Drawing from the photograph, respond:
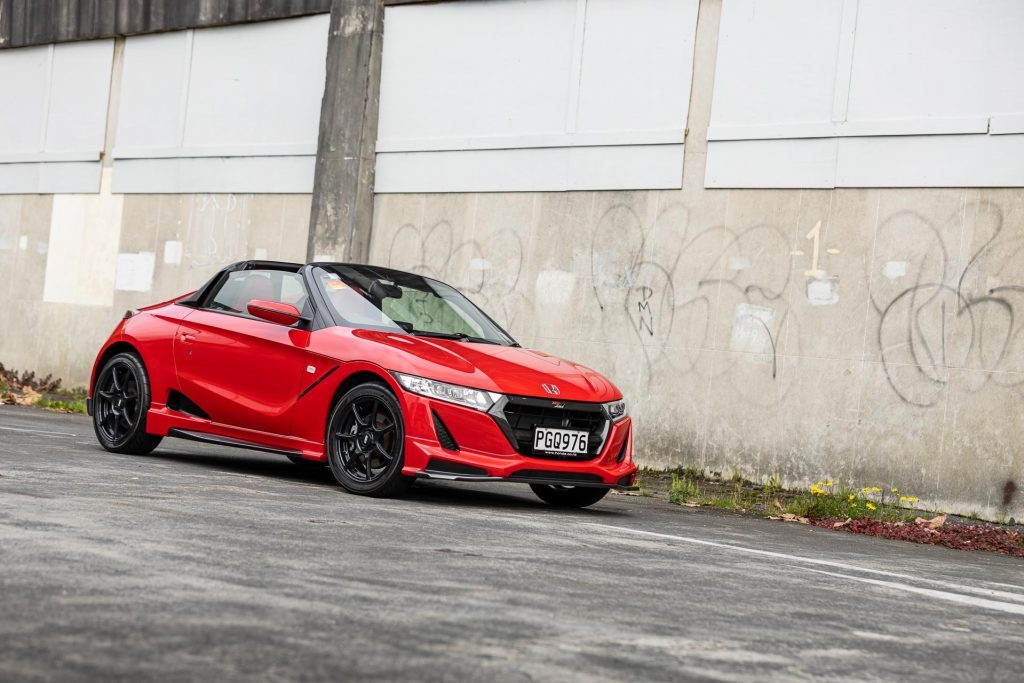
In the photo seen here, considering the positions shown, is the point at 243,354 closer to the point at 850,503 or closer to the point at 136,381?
the point at 136,381

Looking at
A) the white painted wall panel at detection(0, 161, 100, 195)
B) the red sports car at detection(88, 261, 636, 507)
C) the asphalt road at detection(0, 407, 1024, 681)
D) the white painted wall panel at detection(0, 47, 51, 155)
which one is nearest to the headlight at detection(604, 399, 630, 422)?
the red sports car at detection(88, 261, 636, 507)

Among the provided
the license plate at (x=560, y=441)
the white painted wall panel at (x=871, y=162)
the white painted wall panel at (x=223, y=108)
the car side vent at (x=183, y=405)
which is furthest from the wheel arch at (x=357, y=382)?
the white painted wall panel at (x=223, y=108)

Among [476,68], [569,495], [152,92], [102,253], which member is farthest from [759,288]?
[102,253]

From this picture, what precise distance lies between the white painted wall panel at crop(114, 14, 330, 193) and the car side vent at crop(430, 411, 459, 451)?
10.1 meters

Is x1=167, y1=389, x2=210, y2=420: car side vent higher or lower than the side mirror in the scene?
lower

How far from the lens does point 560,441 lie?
8.90 meters

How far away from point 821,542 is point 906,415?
3.86 m

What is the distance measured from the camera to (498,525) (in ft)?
25.7

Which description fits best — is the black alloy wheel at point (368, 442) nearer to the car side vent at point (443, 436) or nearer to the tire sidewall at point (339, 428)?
the tire sidewall at point (339, 428)

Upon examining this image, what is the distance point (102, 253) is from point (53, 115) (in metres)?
2.79

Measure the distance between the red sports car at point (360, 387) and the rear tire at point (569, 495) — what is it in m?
0.01

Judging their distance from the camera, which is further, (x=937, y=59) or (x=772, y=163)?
(x=772, y=163)

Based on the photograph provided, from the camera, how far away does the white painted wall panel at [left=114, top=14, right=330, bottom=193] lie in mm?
18484

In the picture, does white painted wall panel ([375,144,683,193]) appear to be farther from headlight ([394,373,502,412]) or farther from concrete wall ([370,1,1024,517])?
headlight ([394,373,502,412])
